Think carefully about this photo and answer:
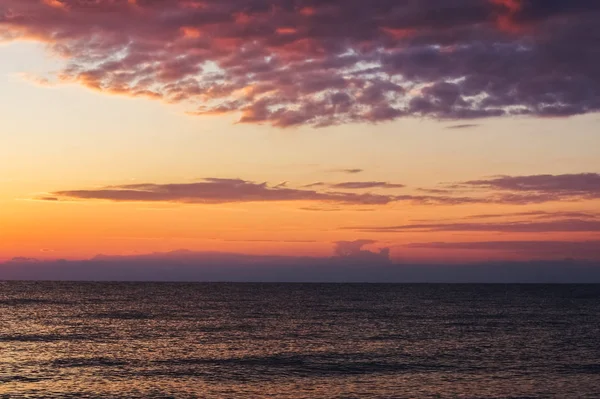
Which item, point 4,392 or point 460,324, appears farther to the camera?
point 460,324

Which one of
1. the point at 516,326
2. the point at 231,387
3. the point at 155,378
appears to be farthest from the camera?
the point at 516,326

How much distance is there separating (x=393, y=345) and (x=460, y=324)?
114 feet

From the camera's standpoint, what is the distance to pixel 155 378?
5684 cm

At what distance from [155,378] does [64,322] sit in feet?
201

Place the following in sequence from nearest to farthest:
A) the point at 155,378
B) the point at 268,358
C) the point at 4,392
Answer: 1. the point at 4,392
2. the point at 155,378
3. the point at 268,358

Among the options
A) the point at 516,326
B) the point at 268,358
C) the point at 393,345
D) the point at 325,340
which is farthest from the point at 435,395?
the point at 516,326

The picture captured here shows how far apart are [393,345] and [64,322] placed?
59.9m

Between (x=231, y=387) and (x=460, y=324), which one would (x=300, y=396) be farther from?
(x=460, y=324)

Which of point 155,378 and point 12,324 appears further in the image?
point 12,324

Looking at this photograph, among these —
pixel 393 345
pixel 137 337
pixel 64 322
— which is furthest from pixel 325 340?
pixel 64 322

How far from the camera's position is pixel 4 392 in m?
49.6

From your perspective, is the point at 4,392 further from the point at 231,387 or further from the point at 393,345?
the point at 393,345

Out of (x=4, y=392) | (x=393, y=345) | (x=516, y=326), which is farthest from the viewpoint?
(x=516, y=326)

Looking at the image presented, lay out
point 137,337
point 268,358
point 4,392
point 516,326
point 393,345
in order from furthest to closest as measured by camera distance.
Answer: point 516,326
point 137,337
point 393,345
point 268,358
point 4,392
